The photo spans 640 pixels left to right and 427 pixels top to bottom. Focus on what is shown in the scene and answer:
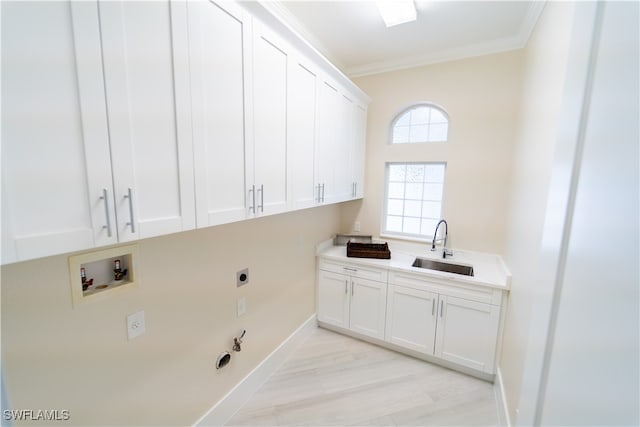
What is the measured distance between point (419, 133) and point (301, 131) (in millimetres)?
1604

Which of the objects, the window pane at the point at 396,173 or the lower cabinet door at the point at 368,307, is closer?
the lower cabinet door at the point at 368,307

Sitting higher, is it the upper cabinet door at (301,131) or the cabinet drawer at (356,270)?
the upper cabinet door at (301,131)

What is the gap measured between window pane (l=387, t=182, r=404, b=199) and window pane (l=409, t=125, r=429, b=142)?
527 millimetres

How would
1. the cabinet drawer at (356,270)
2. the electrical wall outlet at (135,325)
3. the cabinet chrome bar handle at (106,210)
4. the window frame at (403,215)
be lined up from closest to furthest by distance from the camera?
the cabinet chrome bar handle at (106,210)
the electrical wall outlet at (135,325)
the cabinet drawer at (356,270)
the window frame at (403,215)

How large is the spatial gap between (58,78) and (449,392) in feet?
9.52

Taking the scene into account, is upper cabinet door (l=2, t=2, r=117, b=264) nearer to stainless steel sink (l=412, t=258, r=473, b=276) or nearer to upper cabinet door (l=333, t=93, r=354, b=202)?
upper cabinet door (l=333, t=93, r=354, b=202)

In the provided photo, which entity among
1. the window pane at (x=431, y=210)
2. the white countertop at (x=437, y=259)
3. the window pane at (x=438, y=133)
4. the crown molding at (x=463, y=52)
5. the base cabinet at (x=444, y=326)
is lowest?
the base cabinet at (x=444, y=326)

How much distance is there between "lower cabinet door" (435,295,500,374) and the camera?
213 cm

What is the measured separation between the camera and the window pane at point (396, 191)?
121 inches

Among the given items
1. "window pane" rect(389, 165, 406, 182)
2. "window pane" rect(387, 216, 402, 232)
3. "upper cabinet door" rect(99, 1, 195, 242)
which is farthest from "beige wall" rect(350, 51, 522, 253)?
"upper cabinet door" rect(99, 1, 195, 242)

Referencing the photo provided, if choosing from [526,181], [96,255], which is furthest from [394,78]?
[96,255]

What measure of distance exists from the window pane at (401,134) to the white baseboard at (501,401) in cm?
230

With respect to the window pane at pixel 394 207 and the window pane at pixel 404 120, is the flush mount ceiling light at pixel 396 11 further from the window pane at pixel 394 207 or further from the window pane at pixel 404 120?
the window pane at pixel 394 207

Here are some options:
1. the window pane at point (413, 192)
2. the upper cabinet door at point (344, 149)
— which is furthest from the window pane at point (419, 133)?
the upper cabinet door at point (344, 149)
